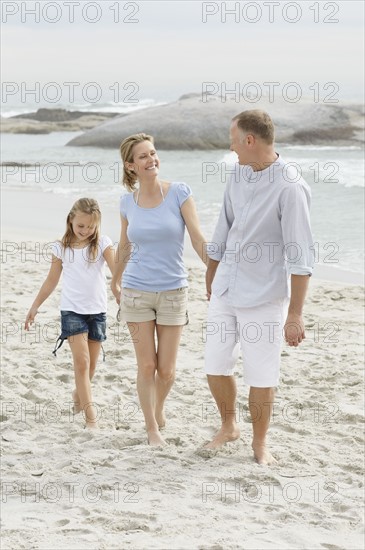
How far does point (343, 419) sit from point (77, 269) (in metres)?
1.96

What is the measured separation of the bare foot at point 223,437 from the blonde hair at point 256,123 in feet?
5.68

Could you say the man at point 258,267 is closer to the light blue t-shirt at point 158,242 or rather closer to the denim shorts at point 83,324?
the light blue t-shirt at point 158,242

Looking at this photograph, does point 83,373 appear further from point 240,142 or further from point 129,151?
point 240,142

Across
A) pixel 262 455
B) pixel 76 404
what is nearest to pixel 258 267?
pixel 262 455

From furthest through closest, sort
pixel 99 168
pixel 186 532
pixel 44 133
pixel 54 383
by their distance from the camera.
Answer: pixel 44 133 → pixel 99 168 → pixel 54 383 → pixel 186 532

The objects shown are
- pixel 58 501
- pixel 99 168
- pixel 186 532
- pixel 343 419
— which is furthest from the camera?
pixel 99 168

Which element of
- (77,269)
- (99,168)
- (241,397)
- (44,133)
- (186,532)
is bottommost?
(186,532)

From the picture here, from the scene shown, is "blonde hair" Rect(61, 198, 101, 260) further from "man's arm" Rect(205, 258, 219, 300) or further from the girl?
"man's arm" Rect(205, 258, 219, 300)

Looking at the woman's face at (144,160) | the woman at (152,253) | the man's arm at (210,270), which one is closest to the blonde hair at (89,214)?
the woman at (152,253)

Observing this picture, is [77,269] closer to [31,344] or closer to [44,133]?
[31,344]

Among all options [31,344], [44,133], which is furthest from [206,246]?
[44,133]

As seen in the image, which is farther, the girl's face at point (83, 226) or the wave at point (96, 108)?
the wave at point (96, 108)

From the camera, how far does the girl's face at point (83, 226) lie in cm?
525

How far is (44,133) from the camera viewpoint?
112 ft
